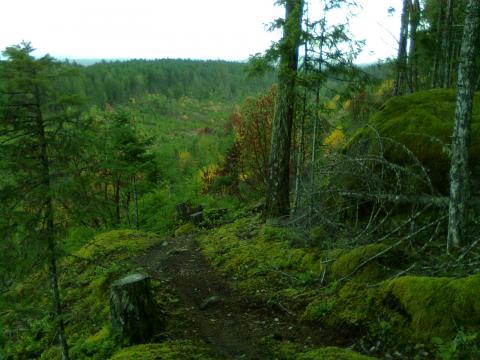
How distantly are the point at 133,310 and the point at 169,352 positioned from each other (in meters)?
1.19

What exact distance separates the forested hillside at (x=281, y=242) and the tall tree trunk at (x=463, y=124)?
0.01 meters

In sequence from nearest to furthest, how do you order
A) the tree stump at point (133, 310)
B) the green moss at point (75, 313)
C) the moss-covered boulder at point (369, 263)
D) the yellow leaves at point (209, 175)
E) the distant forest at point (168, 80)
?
the green moss at point (75, 313)
the tree stump at point (133, 310)
the moss-covered boulder at point (369, 263)
the yellow leaves at point (209, 175)
the distant forest at point (168, 80)

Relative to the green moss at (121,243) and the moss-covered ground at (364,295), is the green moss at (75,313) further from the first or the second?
the moss-covered ground at (364,295)

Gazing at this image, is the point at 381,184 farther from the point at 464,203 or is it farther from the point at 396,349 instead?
the point at 396,349

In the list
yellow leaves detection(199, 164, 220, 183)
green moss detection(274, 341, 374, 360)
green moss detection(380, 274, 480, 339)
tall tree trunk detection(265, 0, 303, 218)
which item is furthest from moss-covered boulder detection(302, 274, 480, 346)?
yellow leaves detection(199, 164, 220, 183)

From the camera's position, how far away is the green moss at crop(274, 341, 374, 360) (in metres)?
3.93

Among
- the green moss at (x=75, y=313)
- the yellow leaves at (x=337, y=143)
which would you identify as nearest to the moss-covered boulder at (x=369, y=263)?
the green moss at (x=75, y=313)

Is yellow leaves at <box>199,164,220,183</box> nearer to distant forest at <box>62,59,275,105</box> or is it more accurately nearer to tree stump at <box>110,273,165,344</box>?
tree stump at <box>110,273,165,344</box>

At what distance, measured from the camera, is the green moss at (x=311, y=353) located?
12.9ft

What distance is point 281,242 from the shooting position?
343 inches

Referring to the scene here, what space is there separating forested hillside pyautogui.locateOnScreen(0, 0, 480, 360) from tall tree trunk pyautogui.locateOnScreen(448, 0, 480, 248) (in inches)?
0.5

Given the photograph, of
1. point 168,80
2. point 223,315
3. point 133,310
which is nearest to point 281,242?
point 223,315

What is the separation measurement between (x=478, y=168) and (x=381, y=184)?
155 centimetres

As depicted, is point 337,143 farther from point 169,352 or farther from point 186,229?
point 169,352
